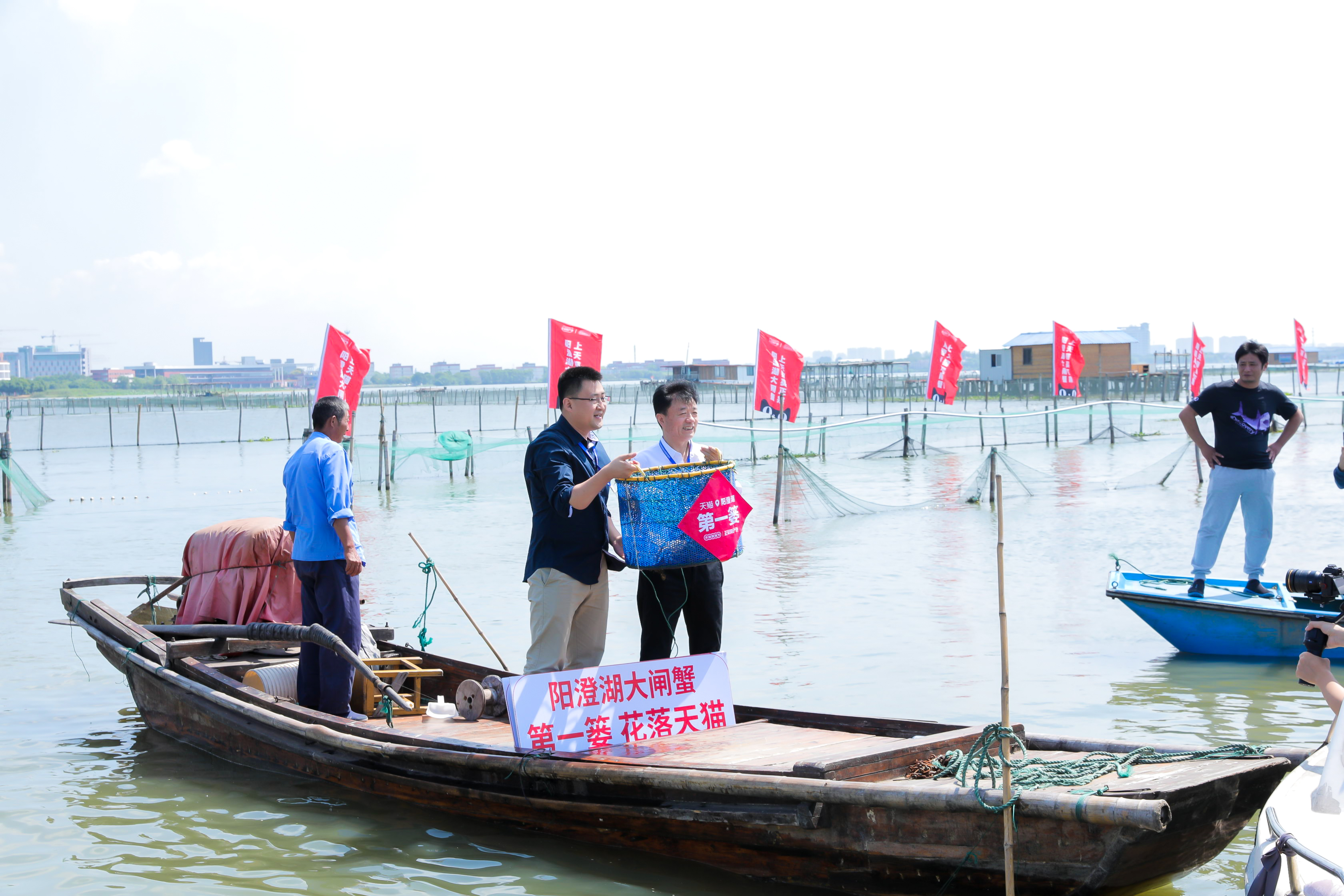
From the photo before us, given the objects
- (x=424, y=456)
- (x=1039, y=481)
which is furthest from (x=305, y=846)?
(x=424, y=456)

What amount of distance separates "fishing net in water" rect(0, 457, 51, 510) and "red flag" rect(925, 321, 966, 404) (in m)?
20.5

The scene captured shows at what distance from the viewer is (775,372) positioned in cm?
2459

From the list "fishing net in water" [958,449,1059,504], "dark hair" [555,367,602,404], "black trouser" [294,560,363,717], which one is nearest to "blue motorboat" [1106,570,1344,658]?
"dark hair" [555,367,602,404]

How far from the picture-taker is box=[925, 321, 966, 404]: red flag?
29625 millimetres

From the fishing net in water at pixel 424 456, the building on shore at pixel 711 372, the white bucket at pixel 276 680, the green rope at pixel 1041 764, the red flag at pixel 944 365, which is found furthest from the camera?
the building on shore at pixel 711 372

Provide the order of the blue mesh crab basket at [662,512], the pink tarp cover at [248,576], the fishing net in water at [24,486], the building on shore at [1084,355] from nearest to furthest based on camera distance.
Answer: the blue mesh crab basket at [662,512] < the pink tarp cover at [248,576] < the fishing net in water at [24,486] < the building on shore at [1084,355]

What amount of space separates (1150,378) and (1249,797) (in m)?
51.3

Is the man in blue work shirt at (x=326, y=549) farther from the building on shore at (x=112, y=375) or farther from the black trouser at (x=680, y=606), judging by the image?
the building on shore at (x=112, y=375)

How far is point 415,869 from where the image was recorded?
4.85 metres

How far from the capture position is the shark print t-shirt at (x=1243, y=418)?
743 centimetres

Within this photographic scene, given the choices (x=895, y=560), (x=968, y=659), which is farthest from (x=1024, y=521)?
(x=968, y=659)

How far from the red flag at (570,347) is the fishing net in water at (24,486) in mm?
10316

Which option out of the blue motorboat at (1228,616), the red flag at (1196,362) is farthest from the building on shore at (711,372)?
the blue motorboat at (1228,616)

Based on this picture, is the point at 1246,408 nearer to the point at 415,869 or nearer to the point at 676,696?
the point at 676,696
